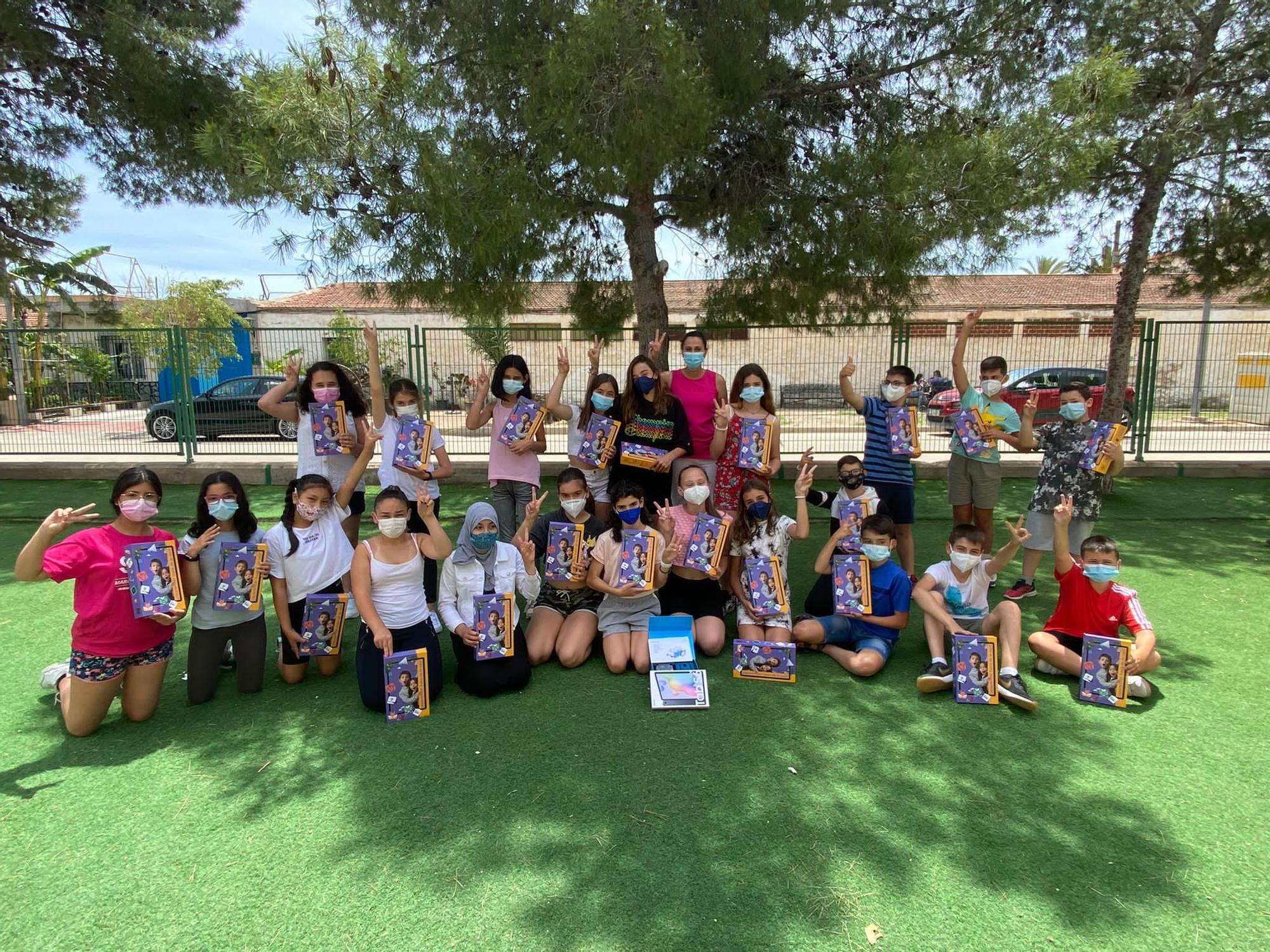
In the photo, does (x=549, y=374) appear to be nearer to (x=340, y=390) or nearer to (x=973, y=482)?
(x=340, y=390)

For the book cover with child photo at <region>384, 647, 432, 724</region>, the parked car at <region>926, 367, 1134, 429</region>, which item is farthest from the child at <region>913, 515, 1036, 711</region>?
the parked car at <region>926, 367, 1134, 429</region>

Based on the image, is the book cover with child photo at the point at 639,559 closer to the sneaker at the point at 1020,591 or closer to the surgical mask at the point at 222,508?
the surgical mask at the point at 222,508

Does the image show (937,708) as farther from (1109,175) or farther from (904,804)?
(1109,175)

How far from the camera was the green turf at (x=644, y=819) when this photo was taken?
245 centimetres

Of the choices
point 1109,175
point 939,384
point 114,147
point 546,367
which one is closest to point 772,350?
point 939,384

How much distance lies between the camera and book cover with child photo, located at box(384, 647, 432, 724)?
378cm

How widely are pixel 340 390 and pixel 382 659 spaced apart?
2.04m

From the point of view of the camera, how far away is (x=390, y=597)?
4.11 meters

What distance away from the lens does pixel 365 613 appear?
396cm

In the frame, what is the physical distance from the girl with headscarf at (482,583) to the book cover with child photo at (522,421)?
94cm

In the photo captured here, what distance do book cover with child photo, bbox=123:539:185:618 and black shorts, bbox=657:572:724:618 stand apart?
2.69 metres

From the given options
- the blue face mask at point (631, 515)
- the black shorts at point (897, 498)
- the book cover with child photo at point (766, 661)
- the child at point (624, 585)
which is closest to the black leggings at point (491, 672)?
the child at point (624, 585)

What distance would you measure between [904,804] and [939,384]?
8.26m

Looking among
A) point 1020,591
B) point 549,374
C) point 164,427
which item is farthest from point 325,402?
point 164,427
